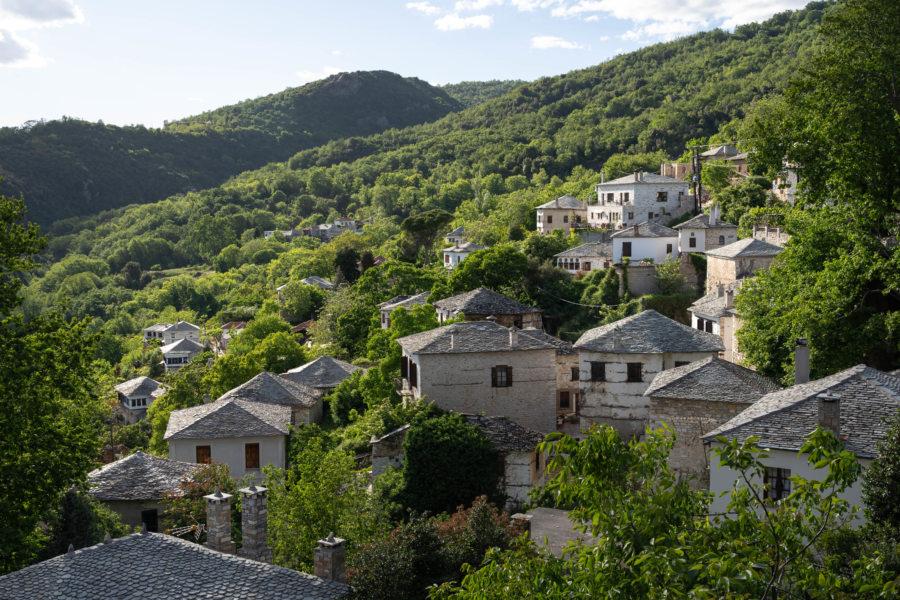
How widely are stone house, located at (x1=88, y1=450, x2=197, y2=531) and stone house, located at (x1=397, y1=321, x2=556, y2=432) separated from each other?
964 centimetres

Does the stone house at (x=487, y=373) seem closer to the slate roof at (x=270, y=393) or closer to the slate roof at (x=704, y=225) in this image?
the slate roof at (x=270, y=393)

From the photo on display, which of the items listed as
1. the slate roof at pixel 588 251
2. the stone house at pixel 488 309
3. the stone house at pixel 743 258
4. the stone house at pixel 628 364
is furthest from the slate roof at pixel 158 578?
the slate roof at pixel 588 251

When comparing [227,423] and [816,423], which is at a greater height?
[816,423]

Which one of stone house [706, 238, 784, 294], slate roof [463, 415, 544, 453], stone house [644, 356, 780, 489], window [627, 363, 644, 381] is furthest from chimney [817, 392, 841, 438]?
stone house [706, 238, 784, 294]

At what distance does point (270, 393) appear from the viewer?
39.1 metres

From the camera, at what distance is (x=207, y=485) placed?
25422mm

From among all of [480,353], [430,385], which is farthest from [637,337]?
[430,385]

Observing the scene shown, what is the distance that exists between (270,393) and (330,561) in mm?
23845

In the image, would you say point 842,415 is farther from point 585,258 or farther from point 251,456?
point 585,258

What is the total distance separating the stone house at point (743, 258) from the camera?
43.6 metres

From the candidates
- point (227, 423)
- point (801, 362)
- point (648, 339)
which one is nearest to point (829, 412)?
point (801, 362)

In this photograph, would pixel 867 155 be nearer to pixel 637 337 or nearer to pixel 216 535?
pixel 637 337

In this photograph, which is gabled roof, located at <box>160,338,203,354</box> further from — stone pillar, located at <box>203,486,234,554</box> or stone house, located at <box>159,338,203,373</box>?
stone pillar, located at <box>203,486,234,554</box>

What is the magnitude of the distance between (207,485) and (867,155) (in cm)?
2309
